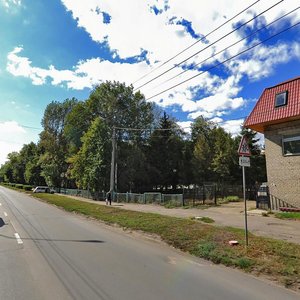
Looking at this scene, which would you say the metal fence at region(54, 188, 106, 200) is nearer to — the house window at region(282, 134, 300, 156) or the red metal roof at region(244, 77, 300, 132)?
the red metal roof at region(244, 77, 300, 132)

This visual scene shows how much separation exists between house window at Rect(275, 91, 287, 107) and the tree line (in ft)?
86.7

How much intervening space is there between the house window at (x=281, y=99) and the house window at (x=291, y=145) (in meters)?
2.09

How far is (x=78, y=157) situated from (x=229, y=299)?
47.4m

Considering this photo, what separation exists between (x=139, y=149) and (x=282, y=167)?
33887 mm

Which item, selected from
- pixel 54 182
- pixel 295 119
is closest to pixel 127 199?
pixel 295 119

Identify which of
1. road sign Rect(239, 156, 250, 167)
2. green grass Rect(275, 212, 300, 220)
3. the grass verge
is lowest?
the grass verge

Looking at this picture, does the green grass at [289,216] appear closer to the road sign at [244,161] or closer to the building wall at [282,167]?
the building wall at [282,167]

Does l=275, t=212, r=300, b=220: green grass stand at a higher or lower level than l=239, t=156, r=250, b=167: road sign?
lower

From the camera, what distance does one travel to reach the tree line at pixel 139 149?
48.6 meters

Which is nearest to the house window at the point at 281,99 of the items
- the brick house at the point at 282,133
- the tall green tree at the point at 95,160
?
the brick house at the point at 282,133

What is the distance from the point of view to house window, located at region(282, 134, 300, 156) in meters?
20.3

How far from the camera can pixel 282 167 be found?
21.1 metres

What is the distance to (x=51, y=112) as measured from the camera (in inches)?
3118

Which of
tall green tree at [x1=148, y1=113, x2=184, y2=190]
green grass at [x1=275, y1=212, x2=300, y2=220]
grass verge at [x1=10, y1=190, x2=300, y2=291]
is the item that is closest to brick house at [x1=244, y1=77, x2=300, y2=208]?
green grass at [x1=275, y1=212, x2=300, y2=220]
